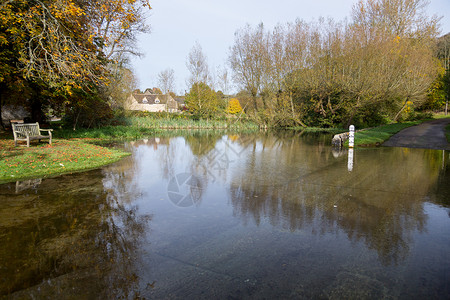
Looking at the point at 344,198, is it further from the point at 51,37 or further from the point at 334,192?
the point at 51,37

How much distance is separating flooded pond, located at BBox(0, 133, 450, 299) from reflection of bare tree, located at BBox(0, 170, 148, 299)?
2 centimetres

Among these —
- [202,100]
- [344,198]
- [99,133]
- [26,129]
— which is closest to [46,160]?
[26,129]

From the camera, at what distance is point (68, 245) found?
365cm

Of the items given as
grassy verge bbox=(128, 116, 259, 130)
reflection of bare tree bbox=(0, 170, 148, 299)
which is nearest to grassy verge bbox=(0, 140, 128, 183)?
reflection of bare tree bbox=(0, 170, 148, 299)

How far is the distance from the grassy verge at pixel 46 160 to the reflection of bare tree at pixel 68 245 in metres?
2.21

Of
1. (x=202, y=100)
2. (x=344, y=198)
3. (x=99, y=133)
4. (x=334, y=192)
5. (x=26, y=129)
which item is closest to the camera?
(x=344, y=198)

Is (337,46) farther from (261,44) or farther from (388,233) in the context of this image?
(388,233)

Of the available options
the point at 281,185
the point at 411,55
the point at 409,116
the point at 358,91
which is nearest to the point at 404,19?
the point at 411,55

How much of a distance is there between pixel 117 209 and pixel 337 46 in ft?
79.3

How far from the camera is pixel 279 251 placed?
3.56 metres

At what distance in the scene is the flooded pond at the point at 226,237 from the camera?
2.85m

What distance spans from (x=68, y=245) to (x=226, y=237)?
211cm

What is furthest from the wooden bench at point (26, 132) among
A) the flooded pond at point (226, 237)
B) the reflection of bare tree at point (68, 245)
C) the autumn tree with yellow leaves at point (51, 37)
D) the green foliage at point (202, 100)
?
the green foliage at point (202, 100)

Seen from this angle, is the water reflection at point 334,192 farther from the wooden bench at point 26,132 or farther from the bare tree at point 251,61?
the bare tree at point 251,61
